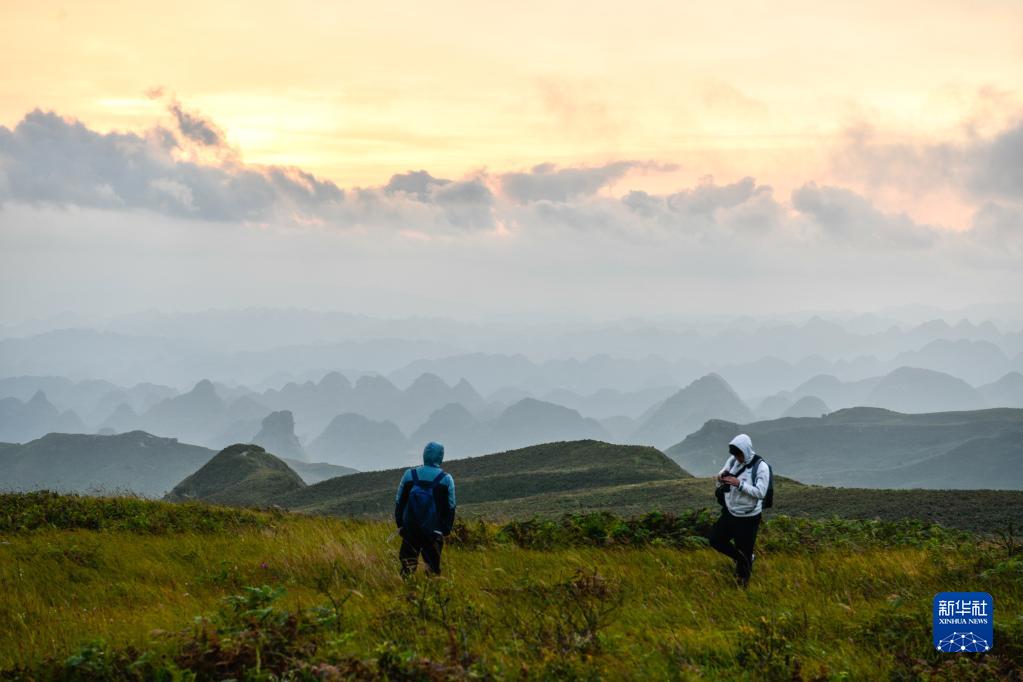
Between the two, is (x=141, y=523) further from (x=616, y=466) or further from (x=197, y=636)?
(x=616, y=466)

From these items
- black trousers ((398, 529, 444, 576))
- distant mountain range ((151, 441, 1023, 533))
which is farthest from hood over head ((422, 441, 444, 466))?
distant mountain range ((151, 441, 1023, 533))

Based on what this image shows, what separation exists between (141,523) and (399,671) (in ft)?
39.7

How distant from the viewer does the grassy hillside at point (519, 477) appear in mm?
71875

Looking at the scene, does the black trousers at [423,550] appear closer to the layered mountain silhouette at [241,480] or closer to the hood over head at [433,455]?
the hood over head at [433,455]

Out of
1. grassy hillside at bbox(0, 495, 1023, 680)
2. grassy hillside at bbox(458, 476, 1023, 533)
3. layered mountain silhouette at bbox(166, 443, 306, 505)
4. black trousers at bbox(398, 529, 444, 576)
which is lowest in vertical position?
layered mountain silhouette at bbox(166, 443, 306, 505)

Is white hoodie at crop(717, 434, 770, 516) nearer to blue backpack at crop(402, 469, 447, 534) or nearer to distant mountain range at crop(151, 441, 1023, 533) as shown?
blue backpack at crop(402, 469, 447, 534)

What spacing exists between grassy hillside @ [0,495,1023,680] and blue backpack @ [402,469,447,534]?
73 centimetres

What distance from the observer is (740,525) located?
37.3ft

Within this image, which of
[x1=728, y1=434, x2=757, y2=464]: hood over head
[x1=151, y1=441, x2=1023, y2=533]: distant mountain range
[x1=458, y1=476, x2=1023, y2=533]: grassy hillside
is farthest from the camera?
[x1=151, y1=441, x2=1023, y2=533]: distant mountain range

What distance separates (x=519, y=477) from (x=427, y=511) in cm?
6790

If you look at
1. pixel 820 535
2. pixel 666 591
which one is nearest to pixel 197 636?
pixel 666 591

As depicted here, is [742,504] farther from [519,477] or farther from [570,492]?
[519,477]

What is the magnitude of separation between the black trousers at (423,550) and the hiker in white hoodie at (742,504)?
3934 mm

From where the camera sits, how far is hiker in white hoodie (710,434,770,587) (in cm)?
1124
